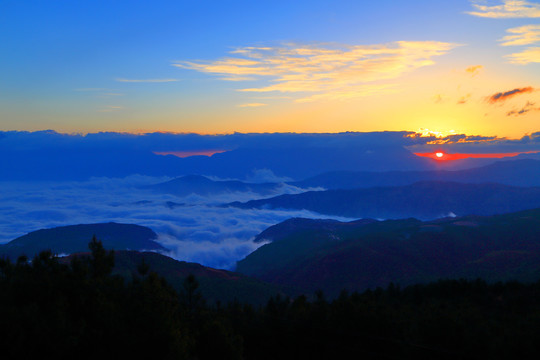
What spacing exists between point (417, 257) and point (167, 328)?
7949cm

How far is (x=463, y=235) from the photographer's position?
326ft

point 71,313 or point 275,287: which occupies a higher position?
point 71,313

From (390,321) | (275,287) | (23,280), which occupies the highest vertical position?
(23,280)

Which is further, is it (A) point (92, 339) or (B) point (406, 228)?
(B) point (406, 228)

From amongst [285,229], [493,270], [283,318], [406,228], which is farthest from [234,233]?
[283,318]

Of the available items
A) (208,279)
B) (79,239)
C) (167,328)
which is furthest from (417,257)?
(79,239)

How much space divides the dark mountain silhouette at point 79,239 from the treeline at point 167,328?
359ft

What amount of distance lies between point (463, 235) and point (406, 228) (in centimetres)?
1515

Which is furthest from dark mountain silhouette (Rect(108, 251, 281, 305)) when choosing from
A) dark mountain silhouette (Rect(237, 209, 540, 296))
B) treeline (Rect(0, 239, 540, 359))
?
treeline (Rect(0, 239, 540, 359))

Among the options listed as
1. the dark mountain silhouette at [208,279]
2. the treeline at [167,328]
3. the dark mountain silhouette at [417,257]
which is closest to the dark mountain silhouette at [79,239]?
the dark mountain silhouette at [417,257]

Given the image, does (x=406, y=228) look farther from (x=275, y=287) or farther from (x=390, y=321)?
(x=390, y=321)

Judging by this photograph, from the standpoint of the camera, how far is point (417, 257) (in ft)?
293

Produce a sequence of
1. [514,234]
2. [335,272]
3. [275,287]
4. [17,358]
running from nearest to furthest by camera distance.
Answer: [17,358] → [275,287] → [335,272] → [514,234]

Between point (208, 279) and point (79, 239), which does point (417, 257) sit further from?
point (79, 239)
